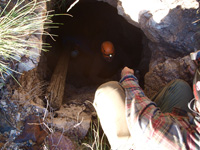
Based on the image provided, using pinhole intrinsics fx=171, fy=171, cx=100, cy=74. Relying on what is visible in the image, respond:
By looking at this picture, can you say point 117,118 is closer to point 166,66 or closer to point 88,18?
point 166,66

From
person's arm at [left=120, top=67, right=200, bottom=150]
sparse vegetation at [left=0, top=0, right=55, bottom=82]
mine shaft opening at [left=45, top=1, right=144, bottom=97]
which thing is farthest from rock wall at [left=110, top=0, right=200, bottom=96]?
mine shaft opening at [left=45, top=1, right=144, bottom=97]

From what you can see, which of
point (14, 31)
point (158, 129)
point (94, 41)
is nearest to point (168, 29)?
point (158, 129)

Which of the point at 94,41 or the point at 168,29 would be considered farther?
the point at 94,41

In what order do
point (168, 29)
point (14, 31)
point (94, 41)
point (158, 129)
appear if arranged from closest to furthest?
point (158, 129) < point (14, 31) < point (168, 29) < point (94, 41)

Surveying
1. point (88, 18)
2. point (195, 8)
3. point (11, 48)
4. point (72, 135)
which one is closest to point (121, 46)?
point (88, 18)

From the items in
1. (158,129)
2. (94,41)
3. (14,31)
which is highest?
(94,41)

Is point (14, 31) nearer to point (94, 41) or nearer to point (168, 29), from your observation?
point (168, 29)

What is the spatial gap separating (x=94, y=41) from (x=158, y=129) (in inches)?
170

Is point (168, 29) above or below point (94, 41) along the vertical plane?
below

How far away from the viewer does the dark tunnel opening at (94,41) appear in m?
4.61

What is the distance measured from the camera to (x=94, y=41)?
539cm

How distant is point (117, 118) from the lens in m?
1.68

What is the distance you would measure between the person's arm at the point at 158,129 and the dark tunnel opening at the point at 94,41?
2922 millimetres

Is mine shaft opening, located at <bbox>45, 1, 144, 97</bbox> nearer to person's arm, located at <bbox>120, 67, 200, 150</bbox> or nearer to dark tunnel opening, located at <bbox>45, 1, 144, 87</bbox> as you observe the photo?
dark tunnel opening, located at <bbox>45, 1, 144, 87</bbox>
